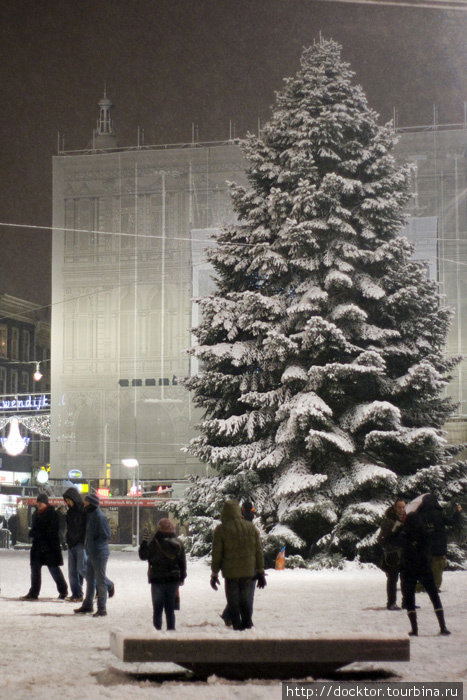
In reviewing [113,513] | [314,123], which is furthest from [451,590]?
[113,513]

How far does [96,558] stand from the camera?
455 inches

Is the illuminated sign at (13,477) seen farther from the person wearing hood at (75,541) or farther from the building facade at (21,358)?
the person wearing hood at (75,541)

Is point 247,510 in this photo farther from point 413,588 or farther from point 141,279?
point 141,279

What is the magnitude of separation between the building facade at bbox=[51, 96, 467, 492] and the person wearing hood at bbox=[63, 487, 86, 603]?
28348 mm

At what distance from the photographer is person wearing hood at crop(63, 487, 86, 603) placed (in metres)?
12.8

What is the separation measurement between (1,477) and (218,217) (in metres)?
24.9

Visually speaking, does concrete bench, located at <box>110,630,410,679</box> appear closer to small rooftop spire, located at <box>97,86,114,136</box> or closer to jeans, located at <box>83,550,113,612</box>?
jeans, located at <box>83,550,113,612</box>

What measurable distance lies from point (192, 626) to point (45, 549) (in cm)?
309

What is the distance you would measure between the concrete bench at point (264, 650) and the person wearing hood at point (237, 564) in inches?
72.6

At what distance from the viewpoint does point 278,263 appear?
68.8 ft

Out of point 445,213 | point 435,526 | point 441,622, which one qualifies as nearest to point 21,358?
point 445,213

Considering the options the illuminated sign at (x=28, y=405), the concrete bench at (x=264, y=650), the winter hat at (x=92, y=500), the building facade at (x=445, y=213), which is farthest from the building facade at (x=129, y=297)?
the concrete bench at (x=264, y=650)

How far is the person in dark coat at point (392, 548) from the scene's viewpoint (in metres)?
12.2

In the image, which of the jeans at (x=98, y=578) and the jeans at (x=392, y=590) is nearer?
the jeans at (x=98, y=578)
